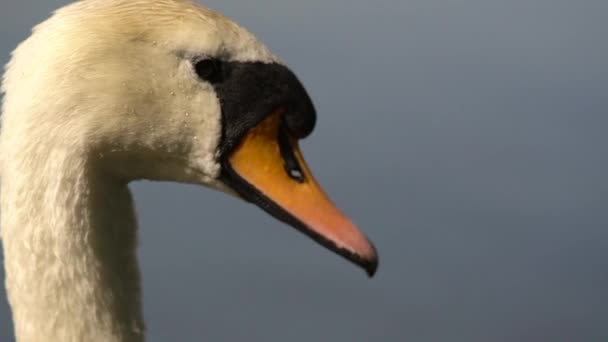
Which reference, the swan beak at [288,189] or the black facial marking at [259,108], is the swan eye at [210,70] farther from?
the swan beak at [288,189]

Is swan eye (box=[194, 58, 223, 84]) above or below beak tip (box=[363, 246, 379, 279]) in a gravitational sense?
above

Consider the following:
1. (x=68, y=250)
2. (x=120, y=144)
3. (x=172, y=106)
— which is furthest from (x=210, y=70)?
(x=68, y=250)

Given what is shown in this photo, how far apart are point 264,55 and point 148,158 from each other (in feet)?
1.47

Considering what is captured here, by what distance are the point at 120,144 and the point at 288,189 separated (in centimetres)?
52

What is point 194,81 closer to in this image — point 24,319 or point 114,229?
point 114,229

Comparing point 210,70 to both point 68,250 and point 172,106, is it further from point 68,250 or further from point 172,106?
point 68,250

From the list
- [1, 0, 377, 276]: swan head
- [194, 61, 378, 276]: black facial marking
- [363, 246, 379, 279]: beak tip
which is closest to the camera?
[1, 0, 377, 276]: swan head

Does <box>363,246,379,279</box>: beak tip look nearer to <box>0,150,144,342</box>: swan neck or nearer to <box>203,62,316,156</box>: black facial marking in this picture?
<box>203,62,316,156</box>: black facial marking

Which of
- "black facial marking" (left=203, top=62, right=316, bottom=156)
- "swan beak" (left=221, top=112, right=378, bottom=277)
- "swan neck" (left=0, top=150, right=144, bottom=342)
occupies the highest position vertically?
"black facial marking" (left=203, top=62, right=316, bottom=156)

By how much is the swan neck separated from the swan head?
0.06m

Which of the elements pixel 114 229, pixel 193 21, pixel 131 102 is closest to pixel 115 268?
pixel 114 229

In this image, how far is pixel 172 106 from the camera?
13.8 feet

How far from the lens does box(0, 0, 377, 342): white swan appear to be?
3.98 metres

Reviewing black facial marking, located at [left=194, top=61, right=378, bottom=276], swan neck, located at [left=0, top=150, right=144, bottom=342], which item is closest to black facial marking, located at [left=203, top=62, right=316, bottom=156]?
black facial marking, located at [left=194, top=61, right=378, bottom=276]
